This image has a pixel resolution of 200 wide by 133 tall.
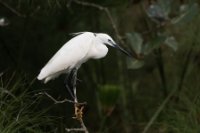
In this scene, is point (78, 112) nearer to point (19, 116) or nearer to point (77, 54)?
point (77, 54)

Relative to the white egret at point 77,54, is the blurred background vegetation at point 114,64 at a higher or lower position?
lower

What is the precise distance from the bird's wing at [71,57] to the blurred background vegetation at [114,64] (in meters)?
0.31

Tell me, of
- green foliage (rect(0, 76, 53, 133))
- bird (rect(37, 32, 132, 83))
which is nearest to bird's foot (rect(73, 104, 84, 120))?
bird (rect(37, 32, 132, 83))

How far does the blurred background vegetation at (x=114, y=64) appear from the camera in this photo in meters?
2.87

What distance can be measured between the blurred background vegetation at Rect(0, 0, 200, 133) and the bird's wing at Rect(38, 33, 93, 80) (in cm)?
31

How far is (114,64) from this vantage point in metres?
4.16

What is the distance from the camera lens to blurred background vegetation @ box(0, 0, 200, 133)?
287cm

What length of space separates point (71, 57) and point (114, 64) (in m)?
1.88

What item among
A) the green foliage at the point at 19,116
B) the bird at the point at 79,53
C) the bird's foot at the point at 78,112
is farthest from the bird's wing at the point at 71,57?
the green foliage at the point at 19,116

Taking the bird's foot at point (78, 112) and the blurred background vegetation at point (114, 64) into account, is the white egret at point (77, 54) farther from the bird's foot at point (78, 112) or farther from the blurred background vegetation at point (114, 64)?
the blurred background vegetation at point (114, 64)

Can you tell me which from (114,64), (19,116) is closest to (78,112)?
(19,116)

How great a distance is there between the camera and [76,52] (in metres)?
2.27

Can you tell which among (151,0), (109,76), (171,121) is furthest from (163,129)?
(109,76)

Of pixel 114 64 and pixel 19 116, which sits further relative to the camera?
pixel 114 64
